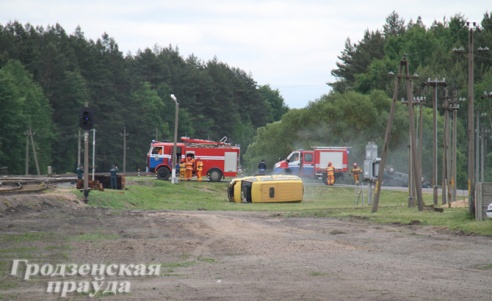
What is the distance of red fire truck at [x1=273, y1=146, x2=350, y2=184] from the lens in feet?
255

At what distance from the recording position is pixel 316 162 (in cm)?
7788

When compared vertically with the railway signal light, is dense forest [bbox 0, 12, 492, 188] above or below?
above

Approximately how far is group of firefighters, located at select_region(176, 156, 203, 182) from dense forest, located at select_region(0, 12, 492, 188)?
1631 centimetres

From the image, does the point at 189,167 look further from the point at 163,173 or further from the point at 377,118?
the point at 377,118

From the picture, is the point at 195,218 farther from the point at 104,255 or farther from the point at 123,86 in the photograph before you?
the point at 123,86

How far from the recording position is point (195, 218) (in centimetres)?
3297

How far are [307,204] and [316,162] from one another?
1092 inches

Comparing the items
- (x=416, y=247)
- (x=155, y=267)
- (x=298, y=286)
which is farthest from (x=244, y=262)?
(x=416, y=247)

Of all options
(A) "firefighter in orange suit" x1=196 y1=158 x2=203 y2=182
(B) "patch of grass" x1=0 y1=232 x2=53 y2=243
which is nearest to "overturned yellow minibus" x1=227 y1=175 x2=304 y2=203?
(A) "firefighter in orange suit" x1=196 y1=158 x2=203 y2=182

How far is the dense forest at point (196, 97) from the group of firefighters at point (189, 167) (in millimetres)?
16313

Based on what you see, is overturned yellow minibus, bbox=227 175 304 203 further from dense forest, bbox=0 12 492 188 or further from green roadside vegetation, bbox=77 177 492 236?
dense forest, bbox=0 12 492 188

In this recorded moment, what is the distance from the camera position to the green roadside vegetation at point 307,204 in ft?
104

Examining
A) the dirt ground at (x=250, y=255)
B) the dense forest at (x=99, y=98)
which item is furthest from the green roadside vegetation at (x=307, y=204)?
the dense forest at (x=99, y=98)

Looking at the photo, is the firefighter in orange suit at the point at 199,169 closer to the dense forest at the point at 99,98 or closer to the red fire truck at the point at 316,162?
the red fire truck at the point at 316,162
